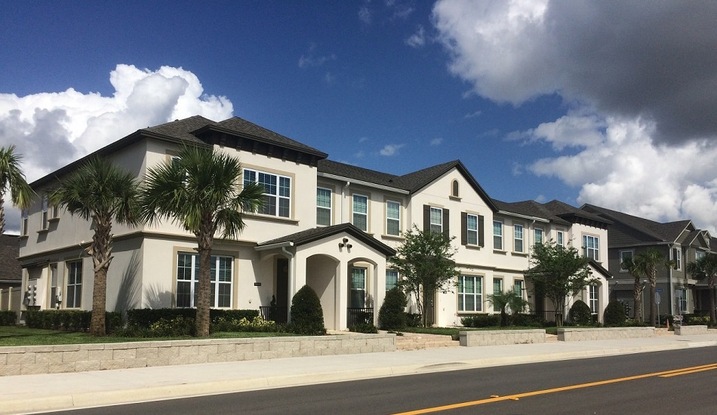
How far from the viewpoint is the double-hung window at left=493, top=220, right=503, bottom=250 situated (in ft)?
122

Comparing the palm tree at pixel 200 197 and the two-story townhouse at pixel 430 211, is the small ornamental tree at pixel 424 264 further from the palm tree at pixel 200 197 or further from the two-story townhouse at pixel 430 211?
the palm tree at pixel 200 197

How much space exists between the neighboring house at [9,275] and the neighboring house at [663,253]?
42237 millimetres

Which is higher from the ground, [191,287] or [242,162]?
[242,162]

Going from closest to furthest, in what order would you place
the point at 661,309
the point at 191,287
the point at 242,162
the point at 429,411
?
1. the point at 429,411
2. the point at 191,287
3. the point at 242,162
4. the point at 661,309

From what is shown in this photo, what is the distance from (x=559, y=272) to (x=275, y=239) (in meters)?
17.5

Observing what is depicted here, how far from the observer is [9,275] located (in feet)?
129

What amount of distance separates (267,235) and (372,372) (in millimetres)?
11089

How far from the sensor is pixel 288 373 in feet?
47.5

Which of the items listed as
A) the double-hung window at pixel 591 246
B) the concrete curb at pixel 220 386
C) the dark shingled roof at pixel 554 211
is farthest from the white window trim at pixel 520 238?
the concrete curb at pixel 220 386

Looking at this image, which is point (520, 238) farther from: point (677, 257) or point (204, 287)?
point (204, 287)

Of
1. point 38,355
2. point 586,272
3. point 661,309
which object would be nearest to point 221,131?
point 38,355

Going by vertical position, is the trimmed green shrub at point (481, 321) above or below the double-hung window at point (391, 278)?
below

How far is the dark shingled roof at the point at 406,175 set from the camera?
30156mm

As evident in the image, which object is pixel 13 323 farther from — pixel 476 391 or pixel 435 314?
pixel 476 391
